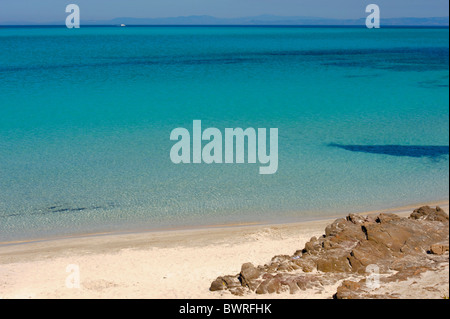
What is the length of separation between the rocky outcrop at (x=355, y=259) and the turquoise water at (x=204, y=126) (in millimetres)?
3650

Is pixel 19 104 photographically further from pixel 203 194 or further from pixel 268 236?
pixel 268 236

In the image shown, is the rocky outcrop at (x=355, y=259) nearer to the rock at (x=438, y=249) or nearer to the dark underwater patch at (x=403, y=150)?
the rock at (x=438, y=249)

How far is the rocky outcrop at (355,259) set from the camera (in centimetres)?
962

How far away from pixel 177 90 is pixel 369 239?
2671 cm

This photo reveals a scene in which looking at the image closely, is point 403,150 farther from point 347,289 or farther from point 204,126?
point 347,289

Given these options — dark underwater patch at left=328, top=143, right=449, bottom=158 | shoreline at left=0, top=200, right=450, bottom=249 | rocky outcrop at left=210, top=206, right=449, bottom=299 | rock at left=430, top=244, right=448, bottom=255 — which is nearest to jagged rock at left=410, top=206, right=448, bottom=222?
rocky outcrop at left=210, top=206, right=449, bottom=299

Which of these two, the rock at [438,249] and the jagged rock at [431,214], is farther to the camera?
the jagged rock at [431,214]

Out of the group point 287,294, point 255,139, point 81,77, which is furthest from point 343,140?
point 81,77

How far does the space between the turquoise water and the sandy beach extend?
104 centimetres

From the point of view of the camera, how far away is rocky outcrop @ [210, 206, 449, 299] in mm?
9621

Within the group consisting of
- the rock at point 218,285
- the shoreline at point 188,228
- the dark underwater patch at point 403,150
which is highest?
the dark underwater patch at point 403,150

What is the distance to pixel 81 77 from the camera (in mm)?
40406

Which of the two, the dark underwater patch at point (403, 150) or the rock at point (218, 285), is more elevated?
the dark underwater patch at point (403, 150)

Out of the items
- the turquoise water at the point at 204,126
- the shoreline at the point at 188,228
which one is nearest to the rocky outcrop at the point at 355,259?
the shoreline at the point at 188,228
